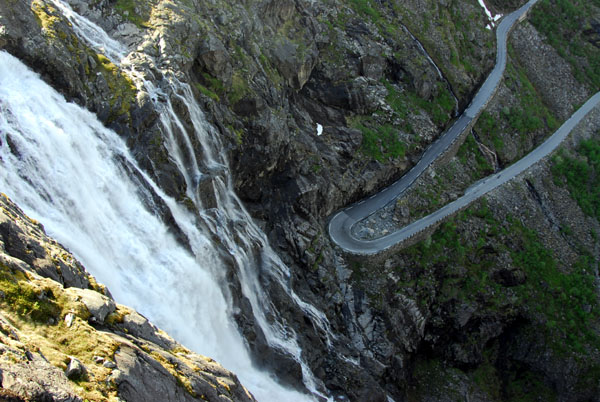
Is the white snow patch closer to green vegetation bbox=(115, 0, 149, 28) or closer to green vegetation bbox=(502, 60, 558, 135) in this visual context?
green vegetation bbox=(502, 60, 558, 135)

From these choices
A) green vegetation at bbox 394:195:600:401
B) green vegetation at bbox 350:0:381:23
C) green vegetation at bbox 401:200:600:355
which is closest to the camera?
green vegetation at bbox 394:195:600:401

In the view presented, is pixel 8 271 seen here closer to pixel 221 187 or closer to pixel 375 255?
pixel 221 187

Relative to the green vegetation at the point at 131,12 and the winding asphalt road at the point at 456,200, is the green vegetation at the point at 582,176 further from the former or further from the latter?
the green vegetation at the point at 131,12

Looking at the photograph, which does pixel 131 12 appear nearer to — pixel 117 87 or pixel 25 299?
pixel 117 87

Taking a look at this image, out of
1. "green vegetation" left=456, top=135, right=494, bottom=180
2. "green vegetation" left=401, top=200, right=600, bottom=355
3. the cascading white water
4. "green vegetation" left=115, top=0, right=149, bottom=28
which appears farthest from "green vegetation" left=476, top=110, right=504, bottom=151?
the cascading white water

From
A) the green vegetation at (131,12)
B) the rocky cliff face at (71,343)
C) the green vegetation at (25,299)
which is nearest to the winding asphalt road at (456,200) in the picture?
the green vegetation at (131,12)

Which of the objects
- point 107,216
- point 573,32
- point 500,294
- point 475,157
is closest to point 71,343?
point 107,216
